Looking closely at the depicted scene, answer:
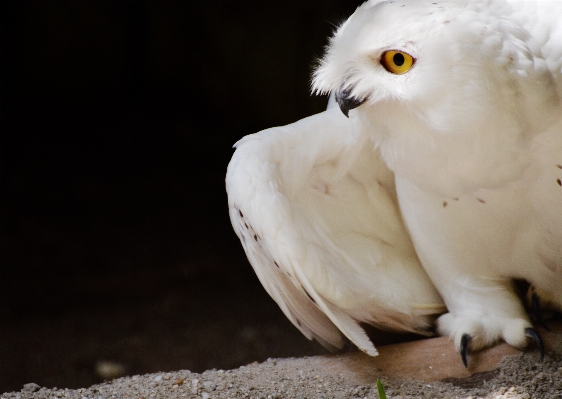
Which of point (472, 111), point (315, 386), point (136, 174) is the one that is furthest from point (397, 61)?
point (136, 174)

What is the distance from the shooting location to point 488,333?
2660 millimetres

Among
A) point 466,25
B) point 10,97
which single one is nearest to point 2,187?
point 10,97

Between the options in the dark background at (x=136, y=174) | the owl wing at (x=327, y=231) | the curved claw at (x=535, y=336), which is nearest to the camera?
the owl wing at (x=327, y=231)

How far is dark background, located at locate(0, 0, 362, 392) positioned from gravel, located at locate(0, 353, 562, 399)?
5.10 feet

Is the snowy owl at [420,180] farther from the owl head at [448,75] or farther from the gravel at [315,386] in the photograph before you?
the gravel at [315,386]

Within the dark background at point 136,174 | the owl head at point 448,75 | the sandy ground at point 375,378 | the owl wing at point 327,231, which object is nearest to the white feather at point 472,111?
the owl head at point 448,75

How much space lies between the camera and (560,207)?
90.9 inches

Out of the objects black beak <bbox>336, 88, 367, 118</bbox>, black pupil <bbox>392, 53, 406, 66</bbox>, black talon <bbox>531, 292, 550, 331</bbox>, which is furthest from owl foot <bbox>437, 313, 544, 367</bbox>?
black pupil <bbox>392, 53, 406, 66</bbox>

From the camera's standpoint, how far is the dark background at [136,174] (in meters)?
4.29

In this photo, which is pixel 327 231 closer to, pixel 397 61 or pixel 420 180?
pixel 420 180

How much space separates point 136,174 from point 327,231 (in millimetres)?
3453

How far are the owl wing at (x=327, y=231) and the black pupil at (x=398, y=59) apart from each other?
574 millimetres

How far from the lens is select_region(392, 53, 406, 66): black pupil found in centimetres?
203

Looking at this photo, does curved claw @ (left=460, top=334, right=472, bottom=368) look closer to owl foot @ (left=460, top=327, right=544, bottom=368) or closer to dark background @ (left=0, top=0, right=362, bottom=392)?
owl foot @ (left=460, top=327, right=544, bottom=368)
